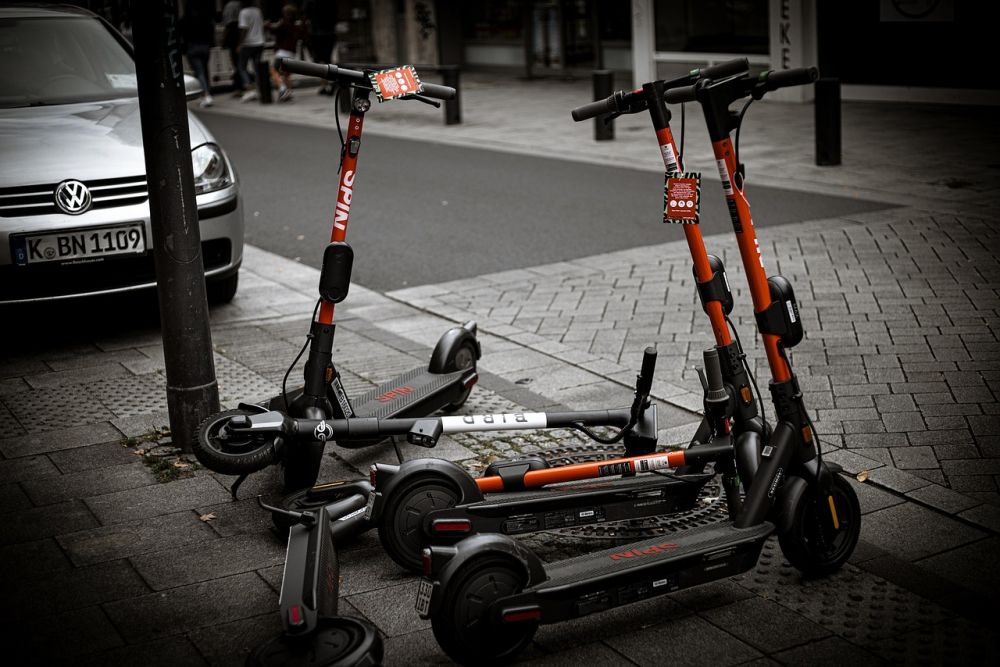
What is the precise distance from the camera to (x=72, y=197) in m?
5.95

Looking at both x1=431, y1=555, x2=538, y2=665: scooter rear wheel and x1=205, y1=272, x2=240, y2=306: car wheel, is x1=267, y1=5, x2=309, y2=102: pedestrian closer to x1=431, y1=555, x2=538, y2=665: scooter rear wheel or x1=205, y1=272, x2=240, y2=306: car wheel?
x1=205, y1=272, x2=240, y2=306: car wheel

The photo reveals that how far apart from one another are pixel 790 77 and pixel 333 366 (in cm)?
189

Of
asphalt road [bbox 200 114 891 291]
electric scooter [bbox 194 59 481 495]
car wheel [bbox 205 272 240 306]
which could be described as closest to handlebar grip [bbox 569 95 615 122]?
electric scooter [bbox 194 59 481 495]

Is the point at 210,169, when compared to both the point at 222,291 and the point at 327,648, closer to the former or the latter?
the point at 222,291

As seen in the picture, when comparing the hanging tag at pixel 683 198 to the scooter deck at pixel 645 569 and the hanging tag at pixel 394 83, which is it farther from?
the hanging tag at pixel 394 83

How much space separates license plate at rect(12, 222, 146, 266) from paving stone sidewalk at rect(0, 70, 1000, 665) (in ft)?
1.75

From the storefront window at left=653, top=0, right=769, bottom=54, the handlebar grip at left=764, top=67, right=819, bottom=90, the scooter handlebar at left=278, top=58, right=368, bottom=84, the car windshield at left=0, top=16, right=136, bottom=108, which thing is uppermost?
the storefront window at left=653, top=0, right=769, bottom=54

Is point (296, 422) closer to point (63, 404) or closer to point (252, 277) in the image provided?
point (63, 404)

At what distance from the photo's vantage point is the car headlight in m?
6.53

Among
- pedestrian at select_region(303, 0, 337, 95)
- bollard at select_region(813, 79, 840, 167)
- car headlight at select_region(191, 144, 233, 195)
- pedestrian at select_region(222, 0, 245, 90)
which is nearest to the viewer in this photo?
car headlight at select_region(191, 144, 233, 195)

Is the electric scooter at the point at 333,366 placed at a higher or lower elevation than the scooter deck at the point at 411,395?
higher

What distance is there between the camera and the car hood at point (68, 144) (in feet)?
19.6

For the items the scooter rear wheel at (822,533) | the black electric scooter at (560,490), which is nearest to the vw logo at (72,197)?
the black electric scooter at (560,490)

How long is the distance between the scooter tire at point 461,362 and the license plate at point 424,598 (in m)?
1.93
